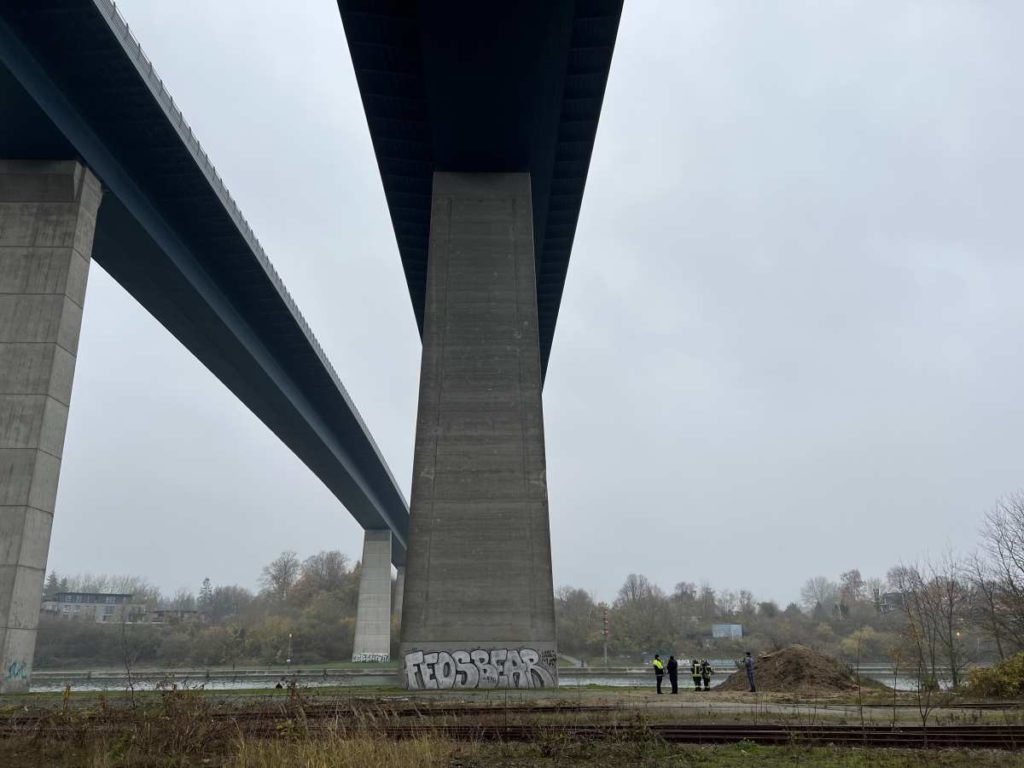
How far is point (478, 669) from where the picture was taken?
2150cm

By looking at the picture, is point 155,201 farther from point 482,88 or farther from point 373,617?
point 373,617

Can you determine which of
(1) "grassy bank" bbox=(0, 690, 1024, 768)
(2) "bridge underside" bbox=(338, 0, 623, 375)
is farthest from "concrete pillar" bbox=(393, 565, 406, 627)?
(1) "grassy bank" bbox=(0, 690, 1024, 768)

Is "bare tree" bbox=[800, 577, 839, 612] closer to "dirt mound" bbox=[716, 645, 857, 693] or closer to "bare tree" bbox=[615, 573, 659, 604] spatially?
"bare tree" bbox=[615, 573, 659, 604]

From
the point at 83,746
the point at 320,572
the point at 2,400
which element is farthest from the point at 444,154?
the point at 320,572

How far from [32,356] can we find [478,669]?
16.2 meters

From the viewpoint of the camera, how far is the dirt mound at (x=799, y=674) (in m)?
24.4

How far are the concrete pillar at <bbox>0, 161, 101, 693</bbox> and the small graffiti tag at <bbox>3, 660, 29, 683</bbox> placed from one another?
0.09 feet

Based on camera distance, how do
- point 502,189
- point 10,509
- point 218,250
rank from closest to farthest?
point 10,509 → point 502,189 → point 218,250

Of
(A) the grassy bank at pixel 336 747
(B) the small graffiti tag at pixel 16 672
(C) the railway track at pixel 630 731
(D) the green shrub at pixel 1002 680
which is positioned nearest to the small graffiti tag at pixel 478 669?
(C) the railway track at pixel 630 731

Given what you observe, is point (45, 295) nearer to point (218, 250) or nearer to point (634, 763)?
point (218, 250)

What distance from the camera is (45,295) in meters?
23.4

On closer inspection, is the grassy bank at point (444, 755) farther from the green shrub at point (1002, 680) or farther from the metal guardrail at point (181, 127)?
the metal guardrail at point (181, 127)

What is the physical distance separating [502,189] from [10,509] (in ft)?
60.6

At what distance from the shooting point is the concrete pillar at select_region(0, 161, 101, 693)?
70.0 ft
